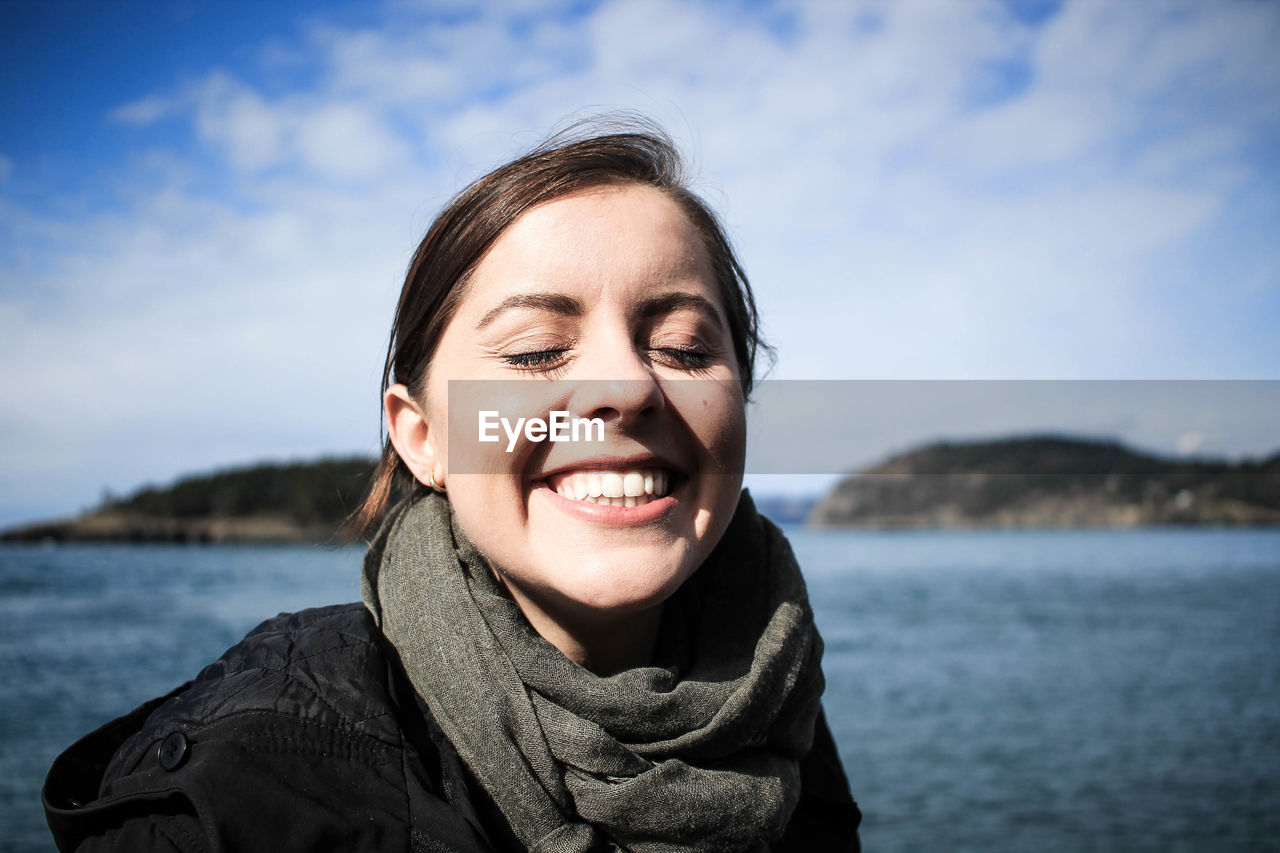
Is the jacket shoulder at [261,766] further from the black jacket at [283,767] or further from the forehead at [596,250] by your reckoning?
the forehead at [596,250]

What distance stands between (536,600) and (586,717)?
31 cm

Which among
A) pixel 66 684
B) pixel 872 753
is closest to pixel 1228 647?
pixel 872 753

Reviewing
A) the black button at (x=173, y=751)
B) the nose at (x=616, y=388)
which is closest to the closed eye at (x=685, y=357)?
the nose at (x=616, y=388)

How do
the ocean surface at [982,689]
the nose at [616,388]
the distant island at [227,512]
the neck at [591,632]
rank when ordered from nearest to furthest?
1. the nose at [616,388]
2. the neck at [591,632]
3. the ocean surface at [982,689]
4. the distant island at [227,512]

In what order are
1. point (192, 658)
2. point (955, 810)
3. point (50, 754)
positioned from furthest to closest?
point (192, 658) < point (50, 754) < point (955, 810)

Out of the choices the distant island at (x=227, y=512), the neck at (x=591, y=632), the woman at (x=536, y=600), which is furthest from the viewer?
the distant island at (x=227, y=512)

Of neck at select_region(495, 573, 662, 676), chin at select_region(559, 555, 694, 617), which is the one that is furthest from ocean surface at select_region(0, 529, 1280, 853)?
chin at select_region(559, 555, 694, 617)

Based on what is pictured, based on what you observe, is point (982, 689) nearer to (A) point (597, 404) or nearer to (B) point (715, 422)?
(B) point (715, 422)

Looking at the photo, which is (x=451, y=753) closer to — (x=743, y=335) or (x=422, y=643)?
(x=422, y=643)

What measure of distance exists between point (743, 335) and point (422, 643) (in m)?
1.21

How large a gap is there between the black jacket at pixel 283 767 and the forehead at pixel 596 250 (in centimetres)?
89

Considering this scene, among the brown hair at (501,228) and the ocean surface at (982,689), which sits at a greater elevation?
the brown hair at (501,228)

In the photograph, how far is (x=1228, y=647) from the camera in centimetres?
2869

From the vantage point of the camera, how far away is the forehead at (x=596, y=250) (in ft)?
5.85
